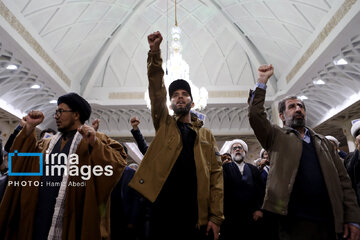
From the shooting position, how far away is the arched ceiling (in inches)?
287

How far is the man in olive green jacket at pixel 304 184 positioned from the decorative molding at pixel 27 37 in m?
6.83

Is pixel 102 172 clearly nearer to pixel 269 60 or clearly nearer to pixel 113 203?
pixel 113 203

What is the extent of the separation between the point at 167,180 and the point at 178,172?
3.4 inches

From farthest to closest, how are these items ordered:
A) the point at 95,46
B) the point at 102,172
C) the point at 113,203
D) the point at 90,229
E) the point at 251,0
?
1. the point at 95,46
2. the point at 251,0
3. the point at 113,203
4. the point at 102,172
5. the point at 90,229

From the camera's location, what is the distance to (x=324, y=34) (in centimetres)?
734

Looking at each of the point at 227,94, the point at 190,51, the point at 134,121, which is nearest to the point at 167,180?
the point at 134,121

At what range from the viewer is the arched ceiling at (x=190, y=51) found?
730 cm

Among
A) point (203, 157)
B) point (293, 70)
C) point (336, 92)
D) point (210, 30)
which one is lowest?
point (203, 157)

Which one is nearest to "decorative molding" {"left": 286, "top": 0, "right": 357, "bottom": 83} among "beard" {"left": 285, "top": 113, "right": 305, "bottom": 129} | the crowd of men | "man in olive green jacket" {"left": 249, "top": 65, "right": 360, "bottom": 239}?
"beard" {"left": 285, "top": 113, "right": 305, "bottom": 129}

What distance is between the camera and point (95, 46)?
11.5 meters

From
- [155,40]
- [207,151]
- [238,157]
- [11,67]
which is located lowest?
[207,151]

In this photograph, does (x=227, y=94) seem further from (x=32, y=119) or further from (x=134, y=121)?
(x=32, y=119)

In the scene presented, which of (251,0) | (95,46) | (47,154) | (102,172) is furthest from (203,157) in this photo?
(95,46)

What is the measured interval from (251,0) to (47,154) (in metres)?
9.55
